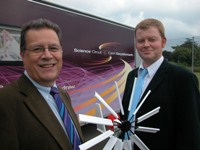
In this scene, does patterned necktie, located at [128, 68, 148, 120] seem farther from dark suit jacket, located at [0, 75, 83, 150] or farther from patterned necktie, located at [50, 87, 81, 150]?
dark suit jacket, located at [0, 75, 83, 150]

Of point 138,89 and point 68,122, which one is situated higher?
point 138,89

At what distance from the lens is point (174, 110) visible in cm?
226

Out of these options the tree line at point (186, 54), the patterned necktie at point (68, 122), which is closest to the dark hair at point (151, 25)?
the patterned necktie at point (68, 122)

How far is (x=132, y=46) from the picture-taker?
7.78m

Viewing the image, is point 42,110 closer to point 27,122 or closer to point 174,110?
point 27,122

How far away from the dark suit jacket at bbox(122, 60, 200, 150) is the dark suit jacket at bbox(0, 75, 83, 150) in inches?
30.0

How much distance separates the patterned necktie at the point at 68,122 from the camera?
5.98 feet

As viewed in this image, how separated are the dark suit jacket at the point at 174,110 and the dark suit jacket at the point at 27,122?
2.50ft

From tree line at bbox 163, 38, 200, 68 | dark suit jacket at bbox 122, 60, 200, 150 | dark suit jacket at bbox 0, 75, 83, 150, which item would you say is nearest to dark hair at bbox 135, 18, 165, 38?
dark suit jacket at bbox 122, 60, 200, 150

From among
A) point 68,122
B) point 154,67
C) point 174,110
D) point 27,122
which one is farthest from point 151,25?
point 27,122

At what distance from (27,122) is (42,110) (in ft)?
0.48

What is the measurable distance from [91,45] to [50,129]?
13.5 feet

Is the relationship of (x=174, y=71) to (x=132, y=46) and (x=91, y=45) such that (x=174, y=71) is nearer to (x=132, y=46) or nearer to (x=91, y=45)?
(x=91, y=45)

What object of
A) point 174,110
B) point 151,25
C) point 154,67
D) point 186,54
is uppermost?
point 151,25
